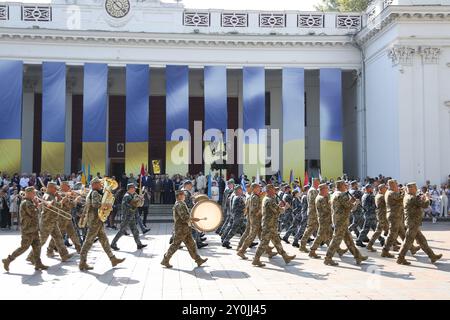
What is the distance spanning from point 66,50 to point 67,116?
4.86m

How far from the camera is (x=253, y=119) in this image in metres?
29.5

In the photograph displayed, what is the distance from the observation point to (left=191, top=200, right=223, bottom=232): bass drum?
465 inches

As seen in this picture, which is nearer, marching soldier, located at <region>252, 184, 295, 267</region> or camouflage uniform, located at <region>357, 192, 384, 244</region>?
marching soldier, located at <region>252, 184, 295, 267</region>

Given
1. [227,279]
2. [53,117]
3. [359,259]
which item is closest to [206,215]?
[227,279]

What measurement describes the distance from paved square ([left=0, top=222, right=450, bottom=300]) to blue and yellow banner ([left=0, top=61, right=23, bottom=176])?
15.6m

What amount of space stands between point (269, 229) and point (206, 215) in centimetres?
148

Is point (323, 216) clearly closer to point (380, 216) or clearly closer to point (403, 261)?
point (403, 261)

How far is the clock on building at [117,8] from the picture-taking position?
29109 millimetres

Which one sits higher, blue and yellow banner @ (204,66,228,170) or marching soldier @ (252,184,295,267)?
blue and yellow banner @ (204,66,228,170)

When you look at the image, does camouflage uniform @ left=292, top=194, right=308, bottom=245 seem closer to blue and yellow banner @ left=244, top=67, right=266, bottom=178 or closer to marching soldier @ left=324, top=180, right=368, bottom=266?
marching soldier @ left=324, top=180, right=368, bottom=266

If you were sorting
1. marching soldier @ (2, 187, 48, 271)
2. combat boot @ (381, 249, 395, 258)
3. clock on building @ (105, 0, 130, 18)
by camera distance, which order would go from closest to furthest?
marching soldier @ (2, 187, 48, 271) → combat boot @ (381, 249, 395, 258) → clock on building @ (105, 0, 130, 18)

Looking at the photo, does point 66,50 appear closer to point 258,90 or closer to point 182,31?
point 182,31

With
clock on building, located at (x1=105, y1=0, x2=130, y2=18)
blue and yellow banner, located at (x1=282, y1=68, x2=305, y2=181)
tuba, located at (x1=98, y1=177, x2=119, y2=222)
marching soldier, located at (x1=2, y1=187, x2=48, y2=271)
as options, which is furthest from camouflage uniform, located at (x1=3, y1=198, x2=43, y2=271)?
clock on building, located at (x1=105, y1=0, x2=130, y2=18)

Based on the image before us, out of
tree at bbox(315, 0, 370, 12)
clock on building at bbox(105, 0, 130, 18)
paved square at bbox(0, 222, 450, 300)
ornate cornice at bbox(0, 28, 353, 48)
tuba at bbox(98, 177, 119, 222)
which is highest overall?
tree at bbox(315, 0, 370, 12)
